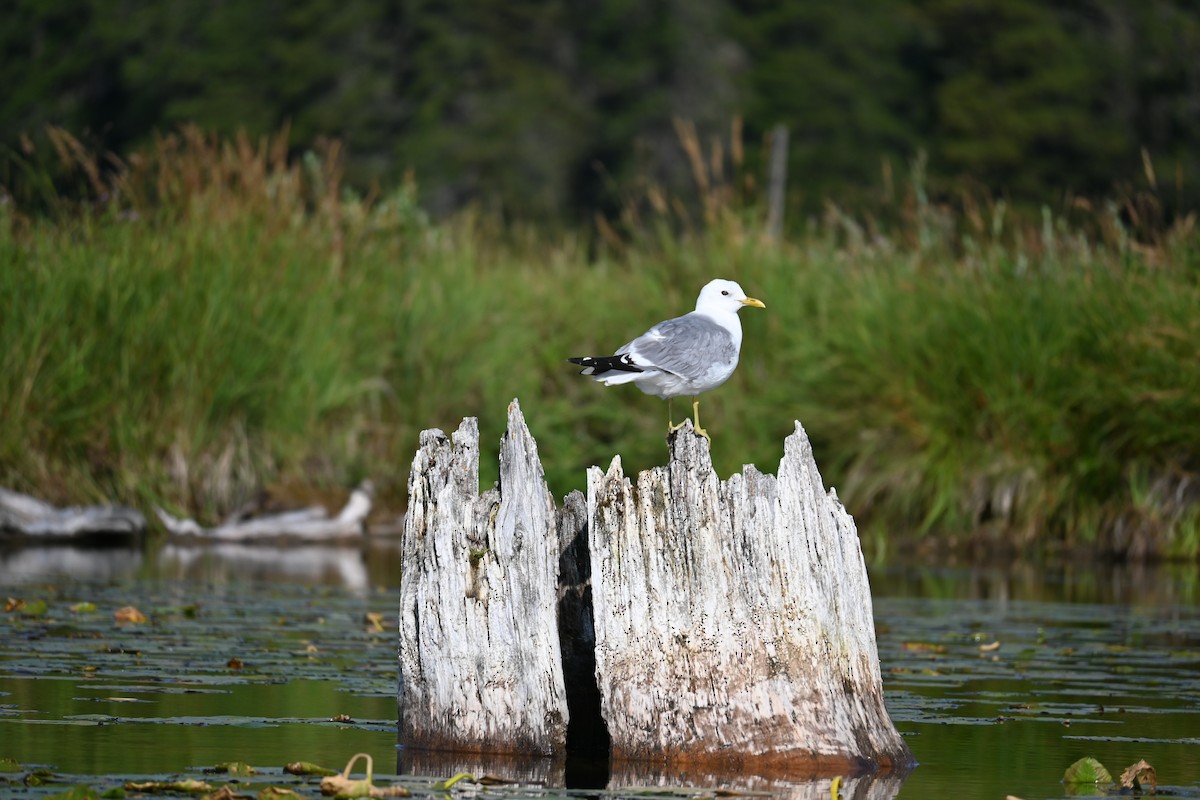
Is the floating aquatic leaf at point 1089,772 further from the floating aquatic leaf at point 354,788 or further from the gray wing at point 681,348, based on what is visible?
the gray wing at point 681,348


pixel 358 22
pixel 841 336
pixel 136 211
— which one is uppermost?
pixel 358 22

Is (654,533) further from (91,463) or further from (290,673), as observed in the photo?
(91,463)

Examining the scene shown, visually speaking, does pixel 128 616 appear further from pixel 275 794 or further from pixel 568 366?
pixel 568 366

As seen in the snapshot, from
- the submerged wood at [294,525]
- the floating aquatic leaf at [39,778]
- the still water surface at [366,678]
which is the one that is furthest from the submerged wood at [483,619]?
the submerged wood at [294,525]

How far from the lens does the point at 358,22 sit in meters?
39.4

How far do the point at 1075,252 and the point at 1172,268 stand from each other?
95 cm

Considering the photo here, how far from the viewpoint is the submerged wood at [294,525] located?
40.9 feet

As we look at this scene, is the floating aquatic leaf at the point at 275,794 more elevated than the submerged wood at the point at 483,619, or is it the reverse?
the submerged wood at the point at 483,619

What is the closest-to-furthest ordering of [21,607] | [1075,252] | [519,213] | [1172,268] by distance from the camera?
1. [21,607]
2. [1172,268]
3. [1075,252]
4. [519,213]

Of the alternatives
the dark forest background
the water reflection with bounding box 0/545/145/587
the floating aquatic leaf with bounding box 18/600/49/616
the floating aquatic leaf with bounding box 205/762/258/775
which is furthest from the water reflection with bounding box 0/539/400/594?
the dark forest background

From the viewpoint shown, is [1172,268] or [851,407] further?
[851,407]

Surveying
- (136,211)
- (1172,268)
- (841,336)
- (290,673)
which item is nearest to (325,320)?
(136,211)

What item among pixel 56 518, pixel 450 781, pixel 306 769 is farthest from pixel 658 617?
pixel 56 518

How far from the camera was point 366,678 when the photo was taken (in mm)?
6812
